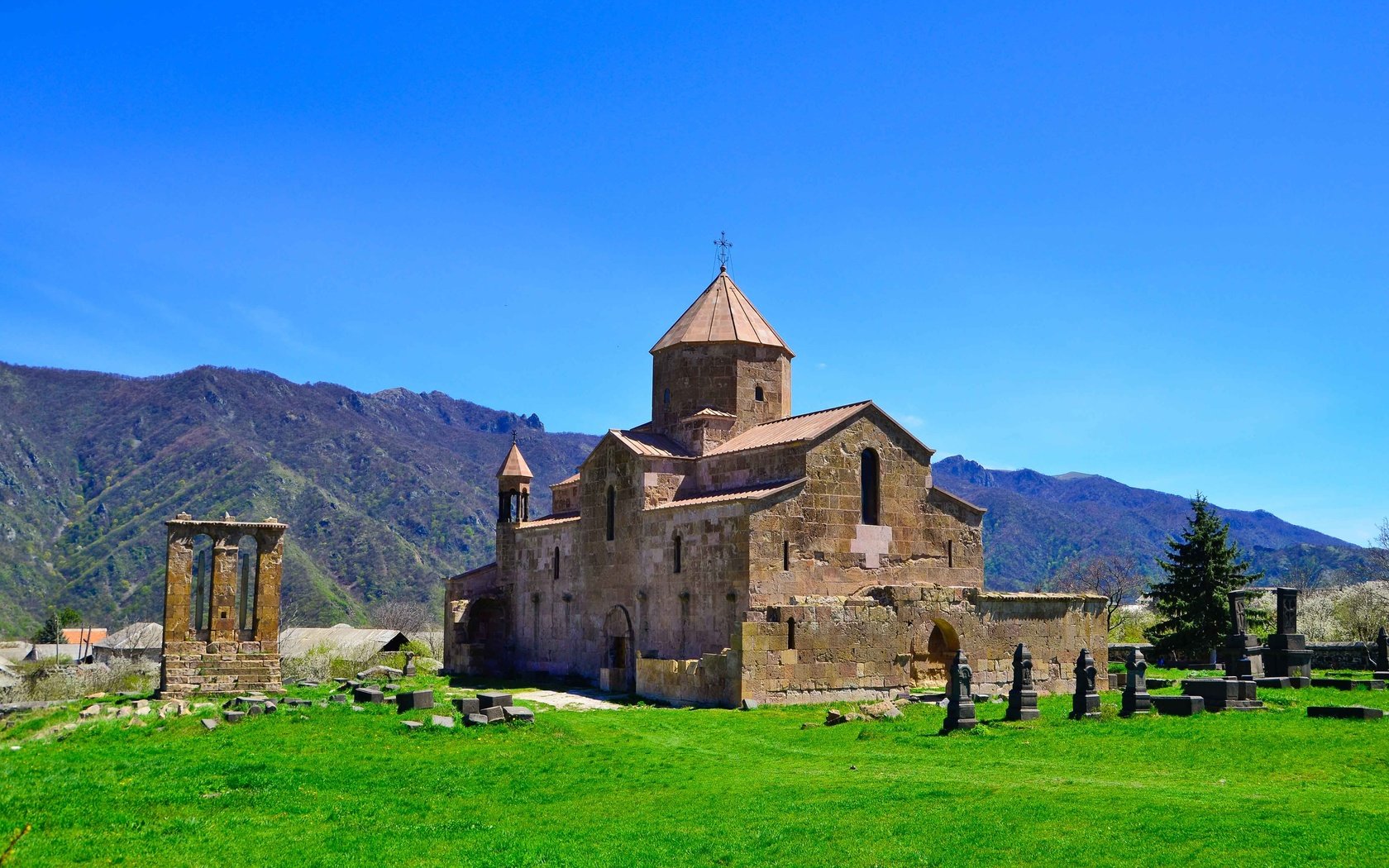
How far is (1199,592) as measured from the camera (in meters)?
40.9

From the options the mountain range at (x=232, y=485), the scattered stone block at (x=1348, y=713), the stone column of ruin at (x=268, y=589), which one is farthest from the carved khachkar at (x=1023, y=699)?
the mountain range at (x=232, y=485)

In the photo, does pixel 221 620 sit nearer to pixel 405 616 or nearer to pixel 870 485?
pixel 870 485

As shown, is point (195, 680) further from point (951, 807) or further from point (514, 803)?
point (951, 807)

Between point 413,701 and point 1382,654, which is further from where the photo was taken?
point 1382,654

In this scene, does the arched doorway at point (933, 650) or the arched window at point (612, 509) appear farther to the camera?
the arched window at point (612, 509)

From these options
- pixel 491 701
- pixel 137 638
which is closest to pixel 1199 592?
pixel 491 701

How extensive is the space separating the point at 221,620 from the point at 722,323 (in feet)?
49.9

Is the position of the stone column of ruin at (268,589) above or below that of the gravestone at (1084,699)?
above

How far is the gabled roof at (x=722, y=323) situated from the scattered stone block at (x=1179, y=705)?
51.0ft

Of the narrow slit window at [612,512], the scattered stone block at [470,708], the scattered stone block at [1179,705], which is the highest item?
the narrow slit window at [612,512]

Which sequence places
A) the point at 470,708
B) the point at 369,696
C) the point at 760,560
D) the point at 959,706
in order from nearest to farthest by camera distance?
the point at 959,706 → the point at 470,708 → the point at 369,696 → the point at 760,560

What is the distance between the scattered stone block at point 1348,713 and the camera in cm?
1825

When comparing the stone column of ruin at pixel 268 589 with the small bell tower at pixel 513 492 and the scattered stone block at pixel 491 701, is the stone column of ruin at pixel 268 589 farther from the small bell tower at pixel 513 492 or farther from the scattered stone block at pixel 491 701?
the scattered stone block at pixel 491 701

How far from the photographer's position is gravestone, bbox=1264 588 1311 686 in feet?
85.5
